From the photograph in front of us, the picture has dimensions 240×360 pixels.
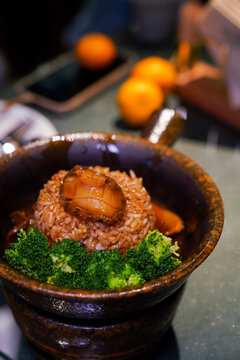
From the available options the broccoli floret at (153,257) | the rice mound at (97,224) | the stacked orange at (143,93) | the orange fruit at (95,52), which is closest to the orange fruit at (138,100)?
the stacked orange at (143,93)

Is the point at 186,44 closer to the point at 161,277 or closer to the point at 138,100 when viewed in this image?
the point at 138,100

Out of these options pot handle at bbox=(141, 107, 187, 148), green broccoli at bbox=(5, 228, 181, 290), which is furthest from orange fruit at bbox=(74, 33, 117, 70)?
green broccoli at bbox=(5, 228, 181, 290)

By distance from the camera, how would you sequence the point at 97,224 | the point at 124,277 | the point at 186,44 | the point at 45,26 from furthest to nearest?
the point at 45,26 → the point at 186,44 → the point at 97,224 → the point at 124,277

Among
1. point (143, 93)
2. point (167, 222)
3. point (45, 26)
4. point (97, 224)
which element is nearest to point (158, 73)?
point (143, 93)

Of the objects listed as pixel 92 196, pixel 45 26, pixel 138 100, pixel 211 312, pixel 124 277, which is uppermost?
pixel 92 196

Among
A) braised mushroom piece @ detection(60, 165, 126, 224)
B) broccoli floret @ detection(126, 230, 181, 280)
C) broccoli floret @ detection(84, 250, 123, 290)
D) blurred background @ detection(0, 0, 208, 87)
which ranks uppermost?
braised mushroom piece @ detection(60, 165, 126, 224)

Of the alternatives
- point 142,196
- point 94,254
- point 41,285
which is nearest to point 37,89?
point 142,196

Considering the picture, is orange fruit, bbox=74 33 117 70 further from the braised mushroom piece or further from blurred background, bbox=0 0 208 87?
the braised mushroom piece
